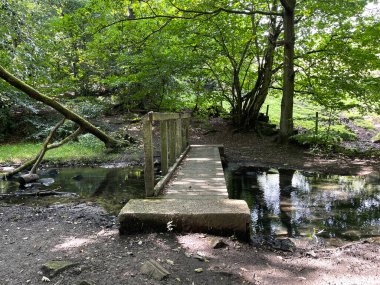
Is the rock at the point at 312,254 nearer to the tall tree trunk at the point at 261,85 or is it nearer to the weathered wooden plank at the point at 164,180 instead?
the weathered wooden plank at the point at 164,180

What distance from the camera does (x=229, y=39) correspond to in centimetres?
1330

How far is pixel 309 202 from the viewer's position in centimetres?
667

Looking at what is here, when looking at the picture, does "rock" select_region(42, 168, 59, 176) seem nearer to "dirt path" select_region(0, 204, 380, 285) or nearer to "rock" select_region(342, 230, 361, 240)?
"dirt path" select_region(0, 204, 380, 285)

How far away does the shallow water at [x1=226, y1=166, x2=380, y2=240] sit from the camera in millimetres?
5160

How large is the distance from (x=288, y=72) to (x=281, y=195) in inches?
269

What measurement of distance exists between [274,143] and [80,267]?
37.4ft

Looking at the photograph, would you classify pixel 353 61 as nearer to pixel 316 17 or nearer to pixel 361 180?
pixel 316 17

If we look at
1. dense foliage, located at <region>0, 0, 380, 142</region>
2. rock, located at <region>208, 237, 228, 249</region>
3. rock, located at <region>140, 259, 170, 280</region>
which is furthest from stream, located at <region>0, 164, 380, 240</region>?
dense foliage, located at <region>0, 0, 380, 142</region>

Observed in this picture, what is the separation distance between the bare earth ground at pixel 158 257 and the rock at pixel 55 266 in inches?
1.8

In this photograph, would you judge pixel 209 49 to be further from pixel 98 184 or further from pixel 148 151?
pixel 148 151

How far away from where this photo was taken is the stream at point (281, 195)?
17.3 feet

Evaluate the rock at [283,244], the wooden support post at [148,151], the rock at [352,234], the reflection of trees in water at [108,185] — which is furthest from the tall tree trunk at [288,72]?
the wooden support post at [148,151]

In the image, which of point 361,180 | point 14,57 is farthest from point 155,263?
point 14,57

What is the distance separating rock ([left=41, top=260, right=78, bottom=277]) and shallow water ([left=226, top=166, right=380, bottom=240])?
294 centimetres
